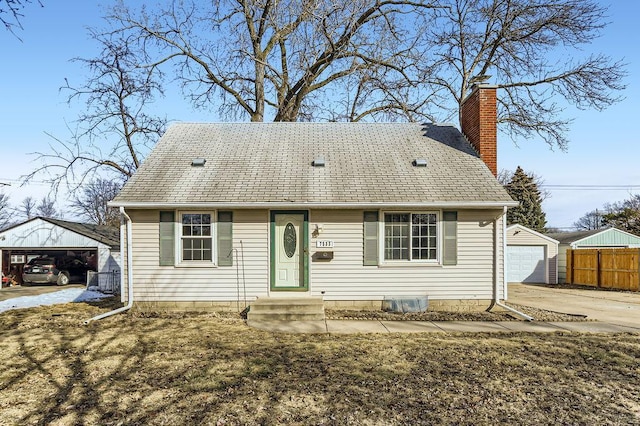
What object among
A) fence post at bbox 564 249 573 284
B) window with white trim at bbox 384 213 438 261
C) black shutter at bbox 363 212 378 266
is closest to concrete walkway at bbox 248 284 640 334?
black shutter at bbox 363 212 378 266

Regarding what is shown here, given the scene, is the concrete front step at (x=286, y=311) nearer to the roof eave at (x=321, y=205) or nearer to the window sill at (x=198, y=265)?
the window sill at (x=198, y=265)

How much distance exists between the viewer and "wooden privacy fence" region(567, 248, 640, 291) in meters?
17.9

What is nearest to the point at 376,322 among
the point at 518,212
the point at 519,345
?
the point at 519,345

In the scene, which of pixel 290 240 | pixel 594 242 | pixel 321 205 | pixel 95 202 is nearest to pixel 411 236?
pixel 321 205

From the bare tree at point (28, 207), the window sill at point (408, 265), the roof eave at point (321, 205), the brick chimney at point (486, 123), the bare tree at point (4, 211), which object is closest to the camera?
the roof eave at point (321, 205)

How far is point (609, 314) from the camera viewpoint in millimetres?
10945

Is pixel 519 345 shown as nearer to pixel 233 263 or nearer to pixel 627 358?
pixel 627 358

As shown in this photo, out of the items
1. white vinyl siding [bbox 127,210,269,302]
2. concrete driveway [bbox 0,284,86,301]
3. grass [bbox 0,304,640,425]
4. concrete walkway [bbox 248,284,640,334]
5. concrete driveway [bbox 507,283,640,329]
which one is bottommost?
concrete driveway [bbox 0,284,86,301]

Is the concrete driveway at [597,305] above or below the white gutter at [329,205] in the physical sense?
below

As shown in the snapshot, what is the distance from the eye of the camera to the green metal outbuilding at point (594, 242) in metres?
22.2

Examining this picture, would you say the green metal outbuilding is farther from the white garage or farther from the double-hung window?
the double-hung window

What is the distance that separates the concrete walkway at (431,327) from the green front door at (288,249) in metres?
1.32

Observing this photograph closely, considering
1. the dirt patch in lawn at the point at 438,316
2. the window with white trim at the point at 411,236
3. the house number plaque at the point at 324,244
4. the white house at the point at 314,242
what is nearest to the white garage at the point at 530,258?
the dirt patch in lawn at the point at 438,316

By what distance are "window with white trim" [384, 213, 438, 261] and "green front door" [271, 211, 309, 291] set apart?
78.9 inches
